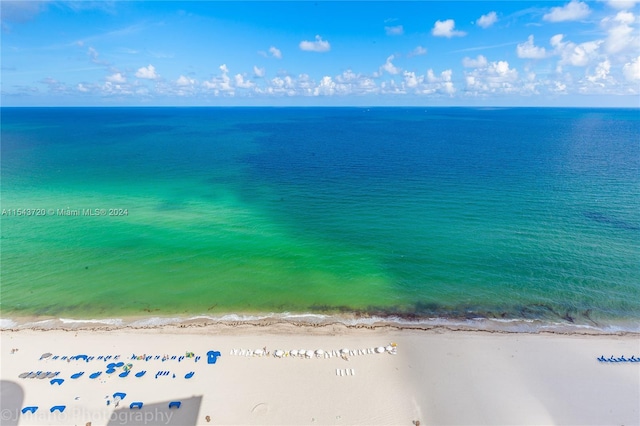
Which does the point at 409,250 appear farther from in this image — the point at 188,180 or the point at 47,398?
the point at 188,180

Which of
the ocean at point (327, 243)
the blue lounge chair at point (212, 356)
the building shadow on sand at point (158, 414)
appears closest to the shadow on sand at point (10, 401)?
the building shadow on sand at point (158, 414)

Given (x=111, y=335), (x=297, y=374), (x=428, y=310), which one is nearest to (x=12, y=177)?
(x=111, y=335)

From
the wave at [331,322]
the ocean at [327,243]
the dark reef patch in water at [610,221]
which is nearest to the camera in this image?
the wave at [331,322]

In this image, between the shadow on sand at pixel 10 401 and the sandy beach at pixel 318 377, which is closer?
the shadow on sand at pixel 10 401

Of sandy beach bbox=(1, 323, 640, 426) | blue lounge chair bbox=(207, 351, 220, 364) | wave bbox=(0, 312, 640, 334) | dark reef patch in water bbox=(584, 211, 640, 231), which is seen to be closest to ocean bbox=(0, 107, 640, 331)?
wave bbox=(0, 312, 640, 334)

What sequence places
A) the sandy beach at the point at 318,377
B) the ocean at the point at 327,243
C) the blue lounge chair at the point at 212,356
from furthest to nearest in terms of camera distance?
the ocean at the point at 327,243
the blue lounge chair at the point at 212,356
the sandy beach at the point at 318,377

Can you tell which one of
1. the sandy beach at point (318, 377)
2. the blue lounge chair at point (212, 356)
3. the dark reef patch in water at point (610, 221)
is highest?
the dark reef patch in water at point (610, 221)

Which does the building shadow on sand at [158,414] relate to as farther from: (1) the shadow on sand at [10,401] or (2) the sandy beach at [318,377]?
(1) the shadow on sand at [10,401]
